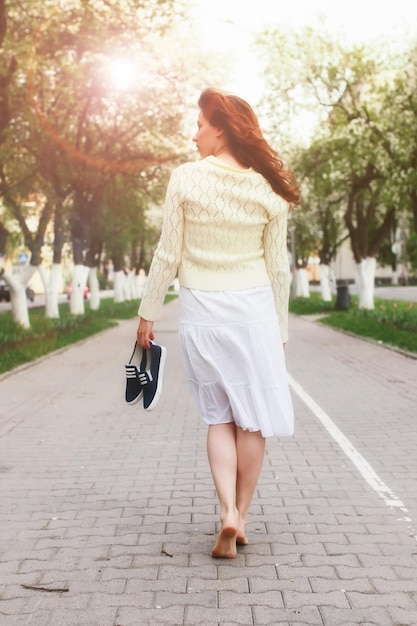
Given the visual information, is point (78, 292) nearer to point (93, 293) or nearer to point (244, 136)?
point (93, 293)

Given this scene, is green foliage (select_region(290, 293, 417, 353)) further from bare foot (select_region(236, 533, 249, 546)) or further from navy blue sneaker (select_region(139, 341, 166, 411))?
navy blue sneaker (select_region(139, 341, 166, 411))

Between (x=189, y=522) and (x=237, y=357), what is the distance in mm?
1178

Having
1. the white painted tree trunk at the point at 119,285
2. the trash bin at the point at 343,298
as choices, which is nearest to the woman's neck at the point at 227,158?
the trash bin at the point at 343,298

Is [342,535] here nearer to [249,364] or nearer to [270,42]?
[249,364]

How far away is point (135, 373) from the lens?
15.0 feet

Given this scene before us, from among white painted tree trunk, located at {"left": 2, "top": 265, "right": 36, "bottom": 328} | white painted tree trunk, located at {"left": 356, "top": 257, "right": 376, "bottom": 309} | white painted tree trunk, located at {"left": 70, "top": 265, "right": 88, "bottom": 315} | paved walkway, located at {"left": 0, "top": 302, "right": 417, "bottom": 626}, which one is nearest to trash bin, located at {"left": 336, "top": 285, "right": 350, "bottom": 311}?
white painted tree trunk, located at {"left": 356, "top": 257, "right": 376, "bottom": 309}

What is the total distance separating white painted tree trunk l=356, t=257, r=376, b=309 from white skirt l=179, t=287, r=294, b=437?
26.7 metres

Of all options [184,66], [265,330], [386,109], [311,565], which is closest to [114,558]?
[311,565]

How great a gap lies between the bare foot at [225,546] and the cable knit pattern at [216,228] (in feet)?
3.52

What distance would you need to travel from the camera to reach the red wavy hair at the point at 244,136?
14.5 ft

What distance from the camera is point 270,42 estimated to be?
83.7ft

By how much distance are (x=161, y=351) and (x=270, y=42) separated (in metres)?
22.3

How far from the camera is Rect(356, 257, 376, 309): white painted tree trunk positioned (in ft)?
101

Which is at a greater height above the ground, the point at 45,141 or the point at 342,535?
the point at 45,141
